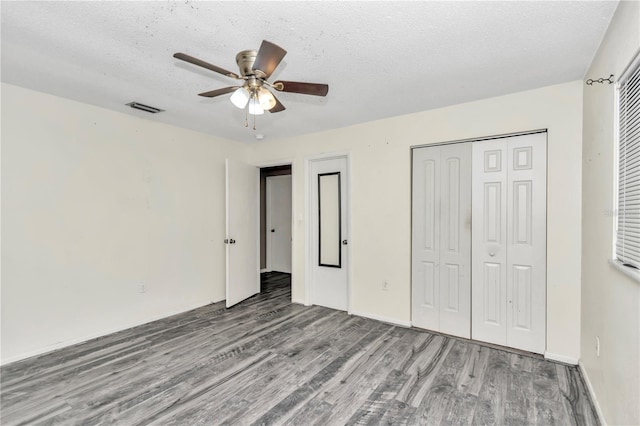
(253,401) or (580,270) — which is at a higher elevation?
(580,270)

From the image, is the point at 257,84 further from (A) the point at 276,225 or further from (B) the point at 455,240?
(A) the point at 276,225

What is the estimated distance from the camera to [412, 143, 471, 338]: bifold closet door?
3.25m

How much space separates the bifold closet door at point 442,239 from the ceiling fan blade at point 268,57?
231 cm

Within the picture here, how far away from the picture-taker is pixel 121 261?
3525mm

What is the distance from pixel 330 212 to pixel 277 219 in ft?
8.88

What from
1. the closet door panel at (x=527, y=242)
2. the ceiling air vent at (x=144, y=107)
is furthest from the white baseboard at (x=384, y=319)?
the ceiling air vent at (x=144, y=107)

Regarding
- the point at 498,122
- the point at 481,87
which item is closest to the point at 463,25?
the point at 481,87

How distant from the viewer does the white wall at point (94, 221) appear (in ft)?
9.15

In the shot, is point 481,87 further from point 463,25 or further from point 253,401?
point 253,401

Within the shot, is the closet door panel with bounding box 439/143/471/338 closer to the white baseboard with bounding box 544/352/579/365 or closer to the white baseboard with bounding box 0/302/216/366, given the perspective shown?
the white baseboard with bounding box 544/352/579/365

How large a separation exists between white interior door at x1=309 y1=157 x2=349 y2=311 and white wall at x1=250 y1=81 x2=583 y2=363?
0.18 meters

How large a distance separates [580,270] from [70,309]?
489 cm

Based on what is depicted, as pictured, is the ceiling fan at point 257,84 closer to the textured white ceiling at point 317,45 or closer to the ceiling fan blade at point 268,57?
the ceiling fan blade at point 268,57

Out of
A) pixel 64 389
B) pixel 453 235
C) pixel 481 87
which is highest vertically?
pixel 481 87
